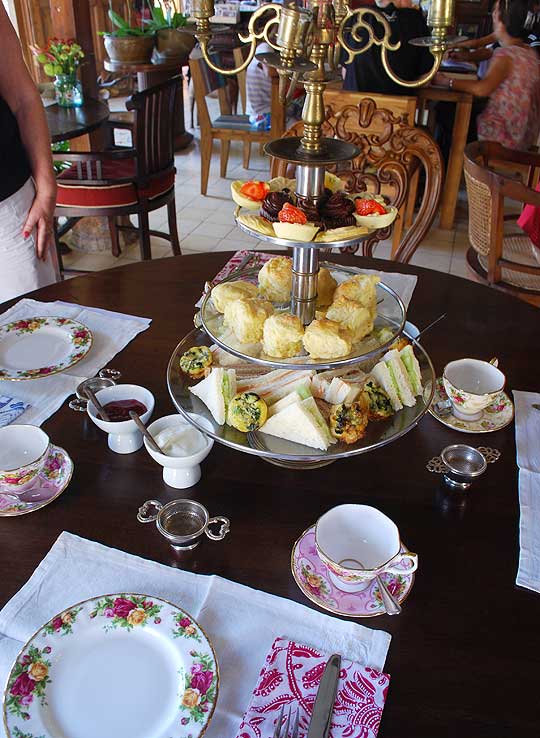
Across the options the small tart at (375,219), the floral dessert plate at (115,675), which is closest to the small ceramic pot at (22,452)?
the floral dessert plate at (115,675)

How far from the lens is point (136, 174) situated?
9.16ft

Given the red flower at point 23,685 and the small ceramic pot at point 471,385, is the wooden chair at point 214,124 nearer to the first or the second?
the small ceramic pot at point 471,385

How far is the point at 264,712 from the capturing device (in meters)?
0.67

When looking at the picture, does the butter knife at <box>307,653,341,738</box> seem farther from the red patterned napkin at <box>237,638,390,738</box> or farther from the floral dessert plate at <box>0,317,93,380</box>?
the floral dessert plate at <box>0,317,93,380</box>

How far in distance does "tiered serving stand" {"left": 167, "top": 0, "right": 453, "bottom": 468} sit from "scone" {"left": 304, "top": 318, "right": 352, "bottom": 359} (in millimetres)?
11

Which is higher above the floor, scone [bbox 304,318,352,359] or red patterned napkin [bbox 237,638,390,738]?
scone [bbox 304,318,352,359]

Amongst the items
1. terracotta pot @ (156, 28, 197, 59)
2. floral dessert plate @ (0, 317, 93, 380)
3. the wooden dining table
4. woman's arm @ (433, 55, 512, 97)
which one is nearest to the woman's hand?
floral dessert plate @ (0, 317, 93, 380)

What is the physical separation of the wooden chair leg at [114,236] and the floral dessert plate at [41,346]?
7.01ft

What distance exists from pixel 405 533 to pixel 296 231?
1.48ft

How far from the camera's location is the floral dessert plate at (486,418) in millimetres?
1102

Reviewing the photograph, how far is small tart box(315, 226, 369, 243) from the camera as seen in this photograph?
830mm

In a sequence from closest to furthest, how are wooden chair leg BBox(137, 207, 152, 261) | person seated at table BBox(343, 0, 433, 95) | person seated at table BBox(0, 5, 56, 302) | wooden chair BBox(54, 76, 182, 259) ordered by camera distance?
person seated at table BBox(0, 5, 56, 302) < wooden chair BBox(54, 76, 182, 259) < wooden chair leg BBox(137, 207, 152, 261) < person seated at table BBox(343, 0, 433, 95)

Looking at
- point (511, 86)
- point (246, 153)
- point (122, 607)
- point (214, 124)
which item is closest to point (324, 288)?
point (122, 607)

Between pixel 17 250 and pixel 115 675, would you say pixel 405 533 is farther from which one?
pixel 17 250
